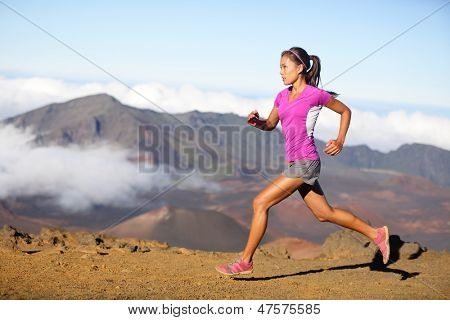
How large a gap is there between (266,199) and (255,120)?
37.0 inches

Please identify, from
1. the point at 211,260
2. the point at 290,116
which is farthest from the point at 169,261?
the point at 290,116

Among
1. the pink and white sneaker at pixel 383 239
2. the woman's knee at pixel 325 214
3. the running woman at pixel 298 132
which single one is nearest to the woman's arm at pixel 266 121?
the running woman at pixel 298 132

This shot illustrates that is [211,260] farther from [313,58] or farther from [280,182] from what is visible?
[313,58]

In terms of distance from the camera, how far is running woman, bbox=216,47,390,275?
746 cm

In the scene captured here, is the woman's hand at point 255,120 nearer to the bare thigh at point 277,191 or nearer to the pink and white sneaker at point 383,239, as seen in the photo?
the bare thigh at point 277,191

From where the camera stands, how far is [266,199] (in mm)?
7660

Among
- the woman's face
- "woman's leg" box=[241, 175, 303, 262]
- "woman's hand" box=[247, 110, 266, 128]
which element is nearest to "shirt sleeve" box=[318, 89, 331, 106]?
the woman's face

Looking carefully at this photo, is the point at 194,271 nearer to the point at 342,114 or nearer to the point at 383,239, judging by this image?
the point at 383,239

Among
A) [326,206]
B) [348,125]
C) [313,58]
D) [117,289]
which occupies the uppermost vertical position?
[313,58]

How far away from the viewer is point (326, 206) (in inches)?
312

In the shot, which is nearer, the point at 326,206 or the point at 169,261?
the point at 326,206

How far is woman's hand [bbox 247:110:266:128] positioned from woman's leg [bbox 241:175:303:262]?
0.69 metres

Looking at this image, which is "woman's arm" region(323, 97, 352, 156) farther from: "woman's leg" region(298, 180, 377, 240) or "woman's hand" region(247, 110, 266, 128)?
"woman's hand" region(247, 110, 266, 128)

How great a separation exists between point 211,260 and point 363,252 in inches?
110
